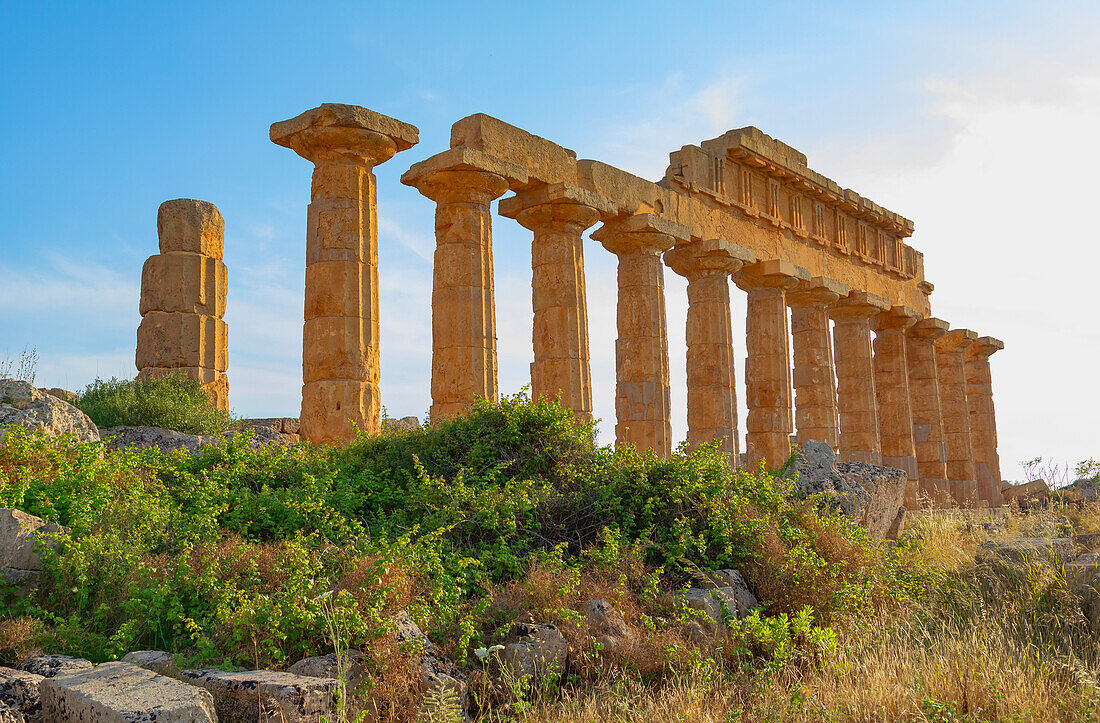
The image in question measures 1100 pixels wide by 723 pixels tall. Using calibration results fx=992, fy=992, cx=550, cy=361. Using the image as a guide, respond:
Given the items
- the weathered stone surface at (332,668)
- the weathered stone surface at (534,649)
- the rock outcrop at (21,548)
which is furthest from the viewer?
the rock outcrop at (21,548)

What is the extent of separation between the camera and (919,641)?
944 centimetres

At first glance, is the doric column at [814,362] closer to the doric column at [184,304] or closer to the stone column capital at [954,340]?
the stone column capital at [954,340]

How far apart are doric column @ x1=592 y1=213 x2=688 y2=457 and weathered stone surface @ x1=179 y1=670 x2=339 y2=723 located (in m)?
15.2

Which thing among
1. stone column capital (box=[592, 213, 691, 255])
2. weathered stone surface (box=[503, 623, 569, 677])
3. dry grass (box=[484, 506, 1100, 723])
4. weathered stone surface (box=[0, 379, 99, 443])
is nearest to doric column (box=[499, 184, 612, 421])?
stone column capital (box=[592, 213, 691, 255])

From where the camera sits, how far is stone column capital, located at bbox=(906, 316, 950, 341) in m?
33.4

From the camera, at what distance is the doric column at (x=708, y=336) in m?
23.4

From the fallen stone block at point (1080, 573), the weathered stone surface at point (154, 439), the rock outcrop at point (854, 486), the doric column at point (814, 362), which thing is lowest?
the fallen stone block at point (1080, 573)

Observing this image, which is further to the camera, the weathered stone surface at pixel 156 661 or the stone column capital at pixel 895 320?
the stone column capital at pixel 895 320

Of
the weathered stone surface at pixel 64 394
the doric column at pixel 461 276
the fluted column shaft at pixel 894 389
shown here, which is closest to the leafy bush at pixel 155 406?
the weathered stone surface at pixel 64 394

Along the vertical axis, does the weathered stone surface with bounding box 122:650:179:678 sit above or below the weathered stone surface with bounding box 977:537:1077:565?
below

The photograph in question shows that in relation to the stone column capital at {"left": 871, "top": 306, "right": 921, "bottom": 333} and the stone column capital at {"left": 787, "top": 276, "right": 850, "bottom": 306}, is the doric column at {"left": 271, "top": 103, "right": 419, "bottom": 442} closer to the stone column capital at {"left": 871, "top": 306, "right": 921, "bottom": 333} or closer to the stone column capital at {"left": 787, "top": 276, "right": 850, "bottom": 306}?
the stone column capital at {"left": 787, "top": 276, "right": 850, "bottom": 306}

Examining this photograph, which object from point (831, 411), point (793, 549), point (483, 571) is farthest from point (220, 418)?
point (831, 411)

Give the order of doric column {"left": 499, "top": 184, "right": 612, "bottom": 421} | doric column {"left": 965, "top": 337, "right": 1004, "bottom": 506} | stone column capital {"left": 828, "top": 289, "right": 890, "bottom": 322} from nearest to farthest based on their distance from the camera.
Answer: doric column {"left": 499, "top": 184, "right": 612, "bottom": 421}
stone column capital {"left": 828, "top": 289, "right": 890, "bottom": 322}
doric column {"left": 965, "top": 337, "right": 1004, "bottom": 506}

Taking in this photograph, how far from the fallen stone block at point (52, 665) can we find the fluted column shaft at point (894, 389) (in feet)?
89.7
